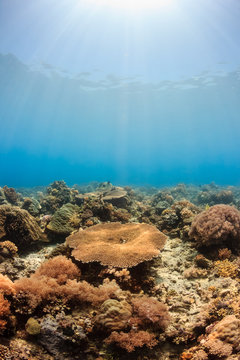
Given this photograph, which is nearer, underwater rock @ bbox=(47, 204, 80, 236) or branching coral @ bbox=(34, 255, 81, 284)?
branching coral @ bbox=(34, 255, 81, 284)

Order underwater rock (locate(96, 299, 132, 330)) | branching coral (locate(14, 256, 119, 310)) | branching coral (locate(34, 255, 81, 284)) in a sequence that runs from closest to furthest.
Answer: underwater rock (locate(96, 299, 132, 330))
branching coral (locate(14, 256, 119, 310))
branching coral (locate(34, 255, 81, 284))

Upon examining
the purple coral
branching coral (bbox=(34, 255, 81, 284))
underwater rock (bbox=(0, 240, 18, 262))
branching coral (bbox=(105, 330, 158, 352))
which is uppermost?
the purple coral

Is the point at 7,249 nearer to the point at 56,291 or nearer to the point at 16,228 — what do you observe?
the point at 16,228

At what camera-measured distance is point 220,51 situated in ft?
118

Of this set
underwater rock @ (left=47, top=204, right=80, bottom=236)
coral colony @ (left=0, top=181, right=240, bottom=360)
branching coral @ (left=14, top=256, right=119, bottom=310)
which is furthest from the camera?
underwater rock @ (left=47, top=204, right=80, bottom=236)

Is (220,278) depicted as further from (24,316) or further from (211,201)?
(211,201)

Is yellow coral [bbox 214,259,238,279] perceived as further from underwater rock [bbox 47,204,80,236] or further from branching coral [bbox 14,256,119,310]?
underwater rock [bbox 47,204,80,236]

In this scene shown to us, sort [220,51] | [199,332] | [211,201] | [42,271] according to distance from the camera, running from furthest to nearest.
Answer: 1. [220,51]
2. [211,201]
3. [42,271]
4. [199,332]

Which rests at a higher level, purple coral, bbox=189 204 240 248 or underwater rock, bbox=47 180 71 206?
purple coral, bbox=189 204 240 248

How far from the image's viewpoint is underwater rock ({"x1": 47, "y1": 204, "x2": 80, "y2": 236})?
8.99 m

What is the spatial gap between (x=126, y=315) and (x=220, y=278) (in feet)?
10.9

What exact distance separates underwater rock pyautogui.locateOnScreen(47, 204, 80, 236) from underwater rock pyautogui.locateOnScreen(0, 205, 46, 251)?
0.91 metres

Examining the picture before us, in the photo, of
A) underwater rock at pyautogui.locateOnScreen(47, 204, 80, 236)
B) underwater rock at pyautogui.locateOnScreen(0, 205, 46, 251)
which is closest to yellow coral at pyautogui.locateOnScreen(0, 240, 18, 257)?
underwater rock at pyautogui.locateOnScreen(0, 205, 46, 251)

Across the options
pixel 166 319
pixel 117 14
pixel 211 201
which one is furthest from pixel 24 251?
pixel 117 14
